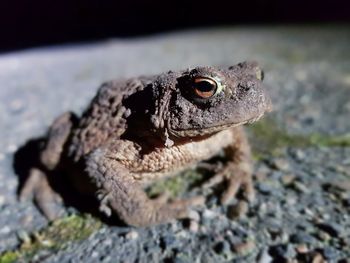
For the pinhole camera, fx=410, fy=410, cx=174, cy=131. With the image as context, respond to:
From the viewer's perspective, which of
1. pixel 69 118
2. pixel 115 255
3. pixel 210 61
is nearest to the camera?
pixel 115 255

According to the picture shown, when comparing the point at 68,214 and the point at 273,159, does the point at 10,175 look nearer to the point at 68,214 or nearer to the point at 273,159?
the point at 68,214

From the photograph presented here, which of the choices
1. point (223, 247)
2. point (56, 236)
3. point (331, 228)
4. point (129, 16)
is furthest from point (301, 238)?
point (129, 16)

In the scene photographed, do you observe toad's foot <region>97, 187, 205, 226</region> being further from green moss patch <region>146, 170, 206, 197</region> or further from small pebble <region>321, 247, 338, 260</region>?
small pebble <region>321, 247, 338, 260</region>

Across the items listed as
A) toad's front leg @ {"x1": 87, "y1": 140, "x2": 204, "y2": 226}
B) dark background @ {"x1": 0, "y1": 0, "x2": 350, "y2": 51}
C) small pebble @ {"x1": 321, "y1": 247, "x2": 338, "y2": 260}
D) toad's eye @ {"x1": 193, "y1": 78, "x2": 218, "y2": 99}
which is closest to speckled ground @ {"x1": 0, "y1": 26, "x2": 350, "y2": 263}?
small pebble @ {"x1": 321, "y1": 247, "x2": 338, "y2": 260}

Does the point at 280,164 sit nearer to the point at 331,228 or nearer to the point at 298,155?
the point at 298,155

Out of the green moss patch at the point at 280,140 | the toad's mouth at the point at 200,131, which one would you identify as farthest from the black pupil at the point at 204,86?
the green moss patch at the point at 280,140

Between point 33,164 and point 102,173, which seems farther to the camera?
point 33,164

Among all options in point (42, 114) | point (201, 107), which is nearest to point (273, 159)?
point (201, 107)
